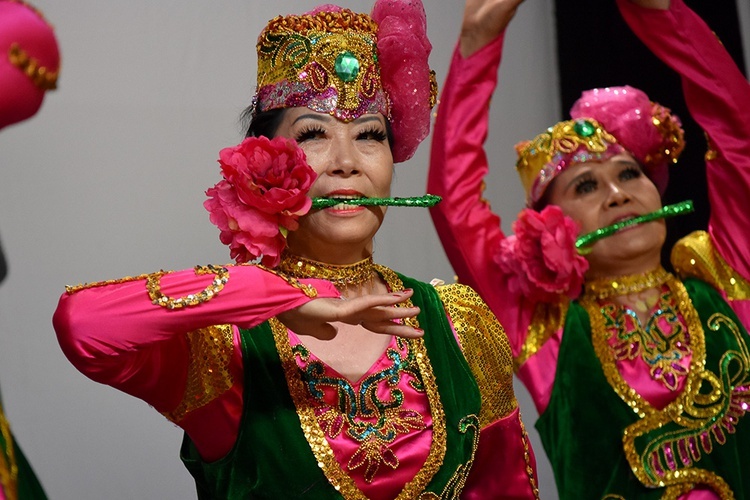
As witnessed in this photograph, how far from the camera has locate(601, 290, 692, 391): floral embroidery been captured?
221 cm

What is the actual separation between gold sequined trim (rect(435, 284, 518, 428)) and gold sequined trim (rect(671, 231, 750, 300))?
2.35 feet

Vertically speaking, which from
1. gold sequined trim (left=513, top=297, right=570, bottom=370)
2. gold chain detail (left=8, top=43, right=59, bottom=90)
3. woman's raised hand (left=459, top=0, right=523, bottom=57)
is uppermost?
woman's raised hand (left=459, top=0, right=523, bottom=57)

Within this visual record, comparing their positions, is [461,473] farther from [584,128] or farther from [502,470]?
[584,128]

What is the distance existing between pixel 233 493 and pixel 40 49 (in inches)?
27.9

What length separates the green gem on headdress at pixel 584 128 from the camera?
244 cm

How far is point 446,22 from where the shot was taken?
2.79m

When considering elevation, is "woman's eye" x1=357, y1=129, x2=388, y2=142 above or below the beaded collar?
above

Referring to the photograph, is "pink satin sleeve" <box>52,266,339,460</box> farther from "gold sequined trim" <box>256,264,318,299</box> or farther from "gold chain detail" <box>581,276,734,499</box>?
"gold chain detail" <box>581,276,734,499</box>

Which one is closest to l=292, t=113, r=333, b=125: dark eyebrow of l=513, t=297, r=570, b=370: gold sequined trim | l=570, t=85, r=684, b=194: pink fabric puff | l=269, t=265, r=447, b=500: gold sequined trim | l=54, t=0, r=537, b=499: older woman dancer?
l=54, t=0, r=537, b=499: older woman dancer

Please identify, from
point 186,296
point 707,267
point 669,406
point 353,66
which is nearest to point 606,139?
point 707,267

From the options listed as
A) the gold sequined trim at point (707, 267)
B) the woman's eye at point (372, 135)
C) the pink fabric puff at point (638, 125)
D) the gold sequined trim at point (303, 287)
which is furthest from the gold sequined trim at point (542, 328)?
the gold sequined trim at point (303, 287)

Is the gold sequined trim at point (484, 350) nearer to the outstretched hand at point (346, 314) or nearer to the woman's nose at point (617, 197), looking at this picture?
the outstretched hand at point (346, 314)

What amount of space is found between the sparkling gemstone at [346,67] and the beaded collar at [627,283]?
91 cm

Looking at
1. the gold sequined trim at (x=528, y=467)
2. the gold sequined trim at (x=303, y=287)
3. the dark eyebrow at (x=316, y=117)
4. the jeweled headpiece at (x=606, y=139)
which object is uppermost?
the jeweled headpiece at (x=606, y=139)
